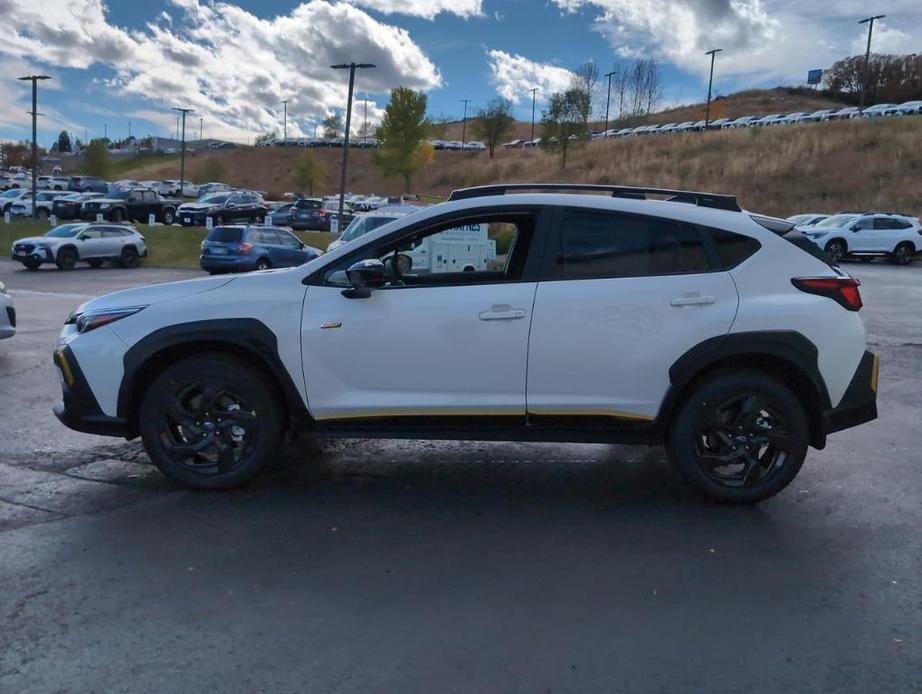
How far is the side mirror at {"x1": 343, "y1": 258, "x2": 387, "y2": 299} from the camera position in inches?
186

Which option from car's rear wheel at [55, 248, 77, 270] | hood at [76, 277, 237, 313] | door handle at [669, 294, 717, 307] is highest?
door handle at [669, 294, 717, 307]

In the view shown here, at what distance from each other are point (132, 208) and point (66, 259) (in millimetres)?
17174

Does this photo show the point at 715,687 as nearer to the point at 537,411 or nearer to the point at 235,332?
the point at 537,411

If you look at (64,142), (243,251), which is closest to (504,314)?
(243,251)

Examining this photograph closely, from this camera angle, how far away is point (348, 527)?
4.61 metres

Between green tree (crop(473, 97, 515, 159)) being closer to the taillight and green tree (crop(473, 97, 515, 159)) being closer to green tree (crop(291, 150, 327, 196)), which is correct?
green tree (crop(291, 150, 327, 196))

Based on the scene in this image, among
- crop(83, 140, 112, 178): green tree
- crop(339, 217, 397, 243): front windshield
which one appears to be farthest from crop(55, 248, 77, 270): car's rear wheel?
crop(83, 140, 112, 178): green tree

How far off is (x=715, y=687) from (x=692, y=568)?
1.09 metres

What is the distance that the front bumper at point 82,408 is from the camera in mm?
4961

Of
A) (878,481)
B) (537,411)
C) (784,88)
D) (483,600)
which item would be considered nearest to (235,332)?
(537,411)

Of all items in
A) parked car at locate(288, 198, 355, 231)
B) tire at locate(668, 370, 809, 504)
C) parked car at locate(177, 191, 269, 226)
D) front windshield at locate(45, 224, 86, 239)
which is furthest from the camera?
parked car at locate(288, 198, 355, 231)

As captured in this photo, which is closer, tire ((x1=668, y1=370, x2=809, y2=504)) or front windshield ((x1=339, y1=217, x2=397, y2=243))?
tire ((x1=668, y1=370, x2=809, y2=504))

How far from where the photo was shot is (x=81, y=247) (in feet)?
83.8

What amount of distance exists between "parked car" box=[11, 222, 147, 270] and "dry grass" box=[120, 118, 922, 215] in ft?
113
